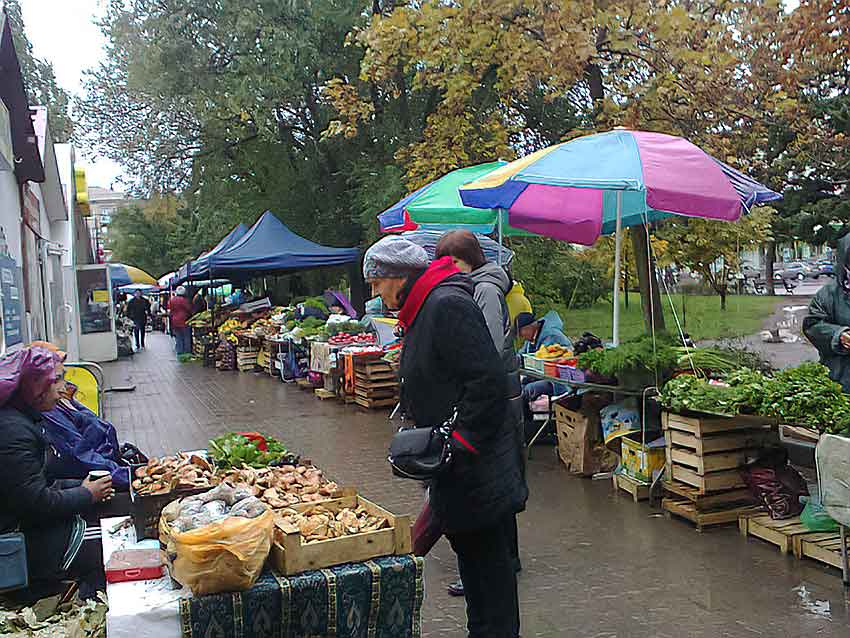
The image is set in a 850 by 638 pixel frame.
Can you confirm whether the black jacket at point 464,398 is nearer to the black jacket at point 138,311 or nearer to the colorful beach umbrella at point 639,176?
the colorful beach umbrella at point 639,176

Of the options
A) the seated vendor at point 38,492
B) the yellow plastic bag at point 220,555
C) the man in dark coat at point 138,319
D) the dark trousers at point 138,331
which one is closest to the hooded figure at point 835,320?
the yellow plastic bag at point 220,555

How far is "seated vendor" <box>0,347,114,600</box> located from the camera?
3.69 m

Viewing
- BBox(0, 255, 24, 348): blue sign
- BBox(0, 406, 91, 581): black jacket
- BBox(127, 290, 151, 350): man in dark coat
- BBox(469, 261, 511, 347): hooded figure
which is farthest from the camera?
BBox(127, 290, 151, 350): man in dark coat

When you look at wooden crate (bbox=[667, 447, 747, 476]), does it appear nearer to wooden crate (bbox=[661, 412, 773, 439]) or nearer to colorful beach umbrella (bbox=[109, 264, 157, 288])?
wooden crate (bbox=[661, 412, 773, 439])

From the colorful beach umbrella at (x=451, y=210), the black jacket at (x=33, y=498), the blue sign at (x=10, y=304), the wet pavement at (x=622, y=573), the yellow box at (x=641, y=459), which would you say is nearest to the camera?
the black jacket at (x=33, y=498)

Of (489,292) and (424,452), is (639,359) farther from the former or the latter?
(424,452)

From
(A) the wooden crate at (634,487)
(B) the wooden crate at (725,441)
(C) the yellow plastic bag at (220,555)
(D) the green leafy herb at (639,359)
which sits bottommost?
(A) the wooden crate at (634,487)

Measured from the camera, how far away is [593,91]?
12.3 meters

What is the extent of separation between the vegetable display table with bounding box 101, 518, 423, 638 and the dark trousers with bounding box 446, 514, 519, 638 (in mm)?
226

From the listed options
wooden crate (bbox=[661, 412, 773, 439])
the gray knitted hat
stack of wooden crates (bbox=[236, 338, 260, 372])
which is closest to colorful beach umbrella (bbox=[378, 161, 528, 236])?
wooden crate (bbox=[661, 412, 773, 439])

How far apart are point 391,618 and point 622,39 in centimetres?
945

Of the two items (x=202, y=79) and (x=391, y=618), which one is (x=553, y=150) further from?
(x=202, y=79)

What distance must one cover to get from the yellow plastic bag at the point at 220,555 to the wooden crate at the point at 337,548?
16 centimetres

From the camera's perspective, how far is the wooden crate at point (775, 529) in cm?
518
